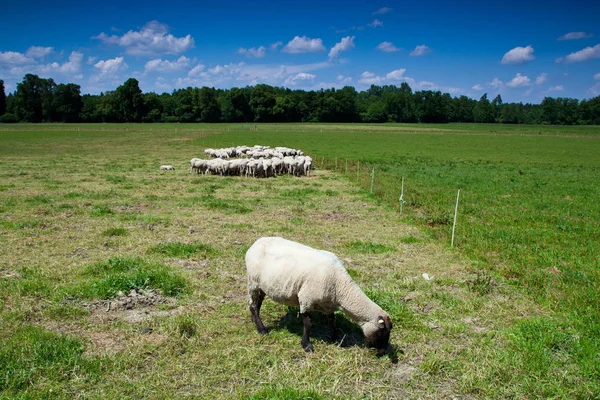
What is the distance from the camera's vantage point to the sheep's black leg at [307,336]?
21.2ft

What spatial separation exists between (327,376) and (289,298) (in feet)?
4.42

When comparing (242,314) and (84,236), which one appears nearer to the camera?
(242,314)

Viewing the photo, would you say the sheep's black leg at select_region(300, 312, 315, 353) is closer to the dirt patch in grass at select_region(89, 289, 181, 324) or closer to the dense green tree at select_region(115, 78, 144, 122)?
the dirt patch in grass at select_region(89, 289, 181, 324)

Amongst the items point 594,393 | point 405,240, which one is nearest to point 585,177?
point 405,240

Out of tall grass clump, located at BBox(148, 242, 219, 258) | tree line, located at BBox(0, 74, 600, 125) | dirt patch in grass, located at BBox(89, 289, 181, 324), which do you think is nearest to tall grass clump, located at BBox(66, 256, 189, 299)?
dirt patch in grass, located at BBox(89, 289, 181, 324)

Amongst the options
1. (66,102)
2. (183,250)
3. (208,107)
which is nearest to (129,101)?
(66,102)

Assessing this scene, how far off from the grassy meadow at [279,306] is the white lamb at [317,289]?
0.50m

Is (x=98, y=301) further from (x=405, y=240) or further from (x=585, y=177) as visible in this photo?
(x=585, y=177)

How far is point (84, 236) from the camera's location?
11.9 m

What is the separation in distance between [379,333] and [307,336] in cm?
119

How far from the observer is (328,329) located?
7.22m

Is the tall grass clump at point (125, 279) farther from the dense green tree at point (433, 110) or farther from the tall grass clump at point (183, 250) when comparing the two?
the dense green tree at point (433, 110)

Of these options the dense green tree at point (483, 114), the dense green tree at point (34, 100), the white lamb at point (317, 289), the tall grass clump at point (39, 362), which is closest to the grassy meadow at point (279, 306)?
the tall grass clump at point (39, 362)

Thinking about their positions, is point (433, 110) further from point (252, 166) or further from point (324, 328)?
point (324, 328)
